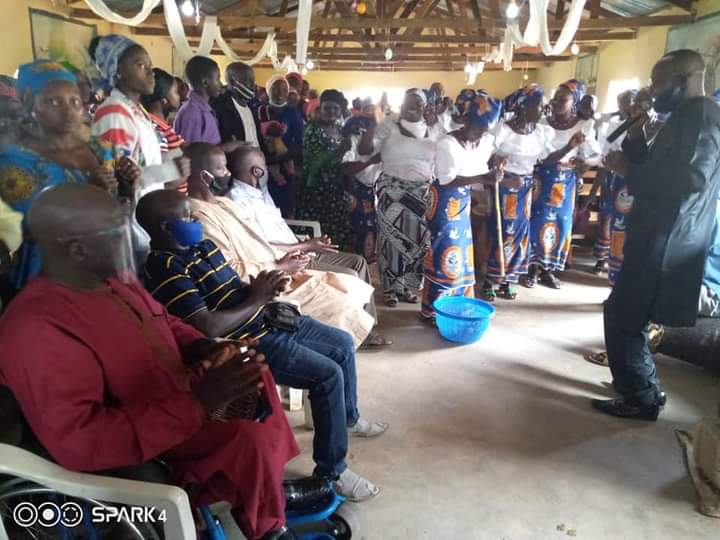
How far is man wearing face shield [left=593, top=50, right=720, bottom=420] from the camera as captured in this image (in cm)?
205

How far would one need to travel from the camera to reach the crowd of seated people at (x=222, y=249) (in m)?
1.05

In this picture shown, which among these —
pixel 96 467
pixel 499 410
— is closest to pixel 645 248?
pixel 499 410

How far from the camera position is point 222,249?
6.86ft

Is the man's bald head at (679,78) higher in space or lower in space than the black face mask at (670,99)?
higher

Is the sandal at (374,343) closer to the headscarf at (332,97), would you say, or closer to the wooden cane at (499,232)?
the wooden cane at (499,232)

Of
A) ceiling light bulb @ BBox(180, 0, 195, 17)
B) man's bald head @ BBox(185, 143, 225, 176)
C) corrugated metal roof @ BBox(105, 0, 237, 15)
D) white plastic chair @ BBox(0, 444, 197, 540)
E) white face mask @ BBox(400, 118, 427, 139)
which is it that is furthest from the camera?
corrugated metal roof @ BBox(105, 0, 237, 15)

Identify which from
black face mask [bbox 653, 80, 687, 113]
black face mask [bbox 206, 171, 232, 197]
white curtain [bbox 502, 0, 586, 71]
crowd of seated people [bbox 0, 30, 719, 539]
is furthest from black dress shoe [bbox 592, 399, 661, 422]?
white curtain [bbox 502, 0, 586, 71]

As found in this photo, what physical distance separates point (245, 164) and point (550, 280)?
289 cm

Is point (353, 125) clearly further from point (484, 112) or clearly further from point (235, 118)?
point (484, 112)

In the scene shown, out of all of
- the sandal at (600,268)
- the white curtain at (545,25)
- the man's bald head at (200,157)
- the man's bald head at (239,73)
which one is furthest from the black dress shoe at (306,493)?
the sandal at (600,268)

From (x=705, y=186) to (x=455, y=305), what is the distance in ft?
5.10

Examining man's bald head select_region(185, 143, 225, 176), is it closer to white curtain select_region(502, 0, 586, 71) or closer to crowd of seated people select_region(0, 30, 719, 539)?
crowd of seated people select_region(0, 30, 719, 539)

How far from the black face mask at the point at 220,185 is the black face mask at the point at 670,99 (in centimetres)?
184

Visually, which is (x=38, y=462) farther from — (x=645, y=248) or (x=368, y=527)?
(x=645, y=248)
